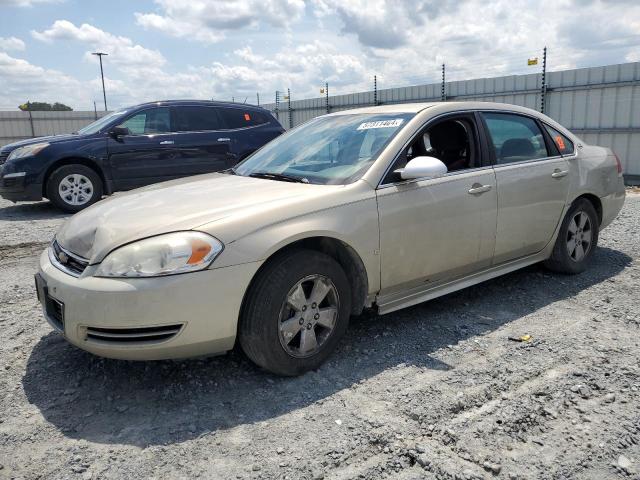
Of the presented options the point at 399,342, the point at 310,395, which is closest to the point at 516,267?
the point at 399,342

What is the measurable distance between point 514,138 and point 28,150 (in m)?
7.34

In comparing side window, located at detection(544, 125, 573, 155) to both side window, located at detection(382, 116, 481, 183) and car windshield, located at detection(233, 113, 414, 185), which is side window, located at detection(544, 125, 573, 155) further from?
car windshield, located at detection(233, 113, 414, 185)

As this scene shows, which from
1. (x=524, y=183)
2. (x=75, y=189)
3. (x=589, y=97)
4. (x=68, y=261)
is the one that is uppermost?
(x=589, y=97)

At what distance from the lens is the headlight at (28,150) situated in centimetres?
855

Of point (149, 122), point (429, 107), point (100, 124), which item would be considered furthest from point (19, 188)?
point (429, 107)

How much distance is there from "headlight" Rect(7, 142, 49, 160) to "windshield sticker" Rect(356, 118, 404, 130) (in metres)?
6.48

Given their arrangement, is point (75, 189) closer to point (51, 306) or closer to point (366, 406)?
point (51, 306)

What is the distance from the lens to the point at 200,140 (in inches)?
370

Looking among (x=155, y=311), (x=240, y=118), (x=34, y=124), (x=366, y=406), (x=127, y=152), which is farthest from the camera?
(x=34, y=124)

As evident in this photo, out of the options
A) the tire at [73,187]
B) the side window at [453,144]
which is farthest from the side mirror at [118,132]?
the side window at [453,144]

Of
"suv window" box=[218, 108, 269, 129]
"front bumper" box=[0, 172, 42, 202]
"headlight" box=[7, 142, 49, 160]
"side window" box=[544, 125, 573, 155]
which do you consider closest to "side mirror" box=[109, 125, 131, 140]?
"headlight" box=[7, 142, 49, 160]

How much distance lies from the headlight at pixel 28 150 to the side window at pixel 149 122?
4.16 feet

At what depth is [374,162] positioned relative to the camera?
11.7ft

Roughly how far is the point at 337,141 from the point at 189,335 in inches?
71.0
